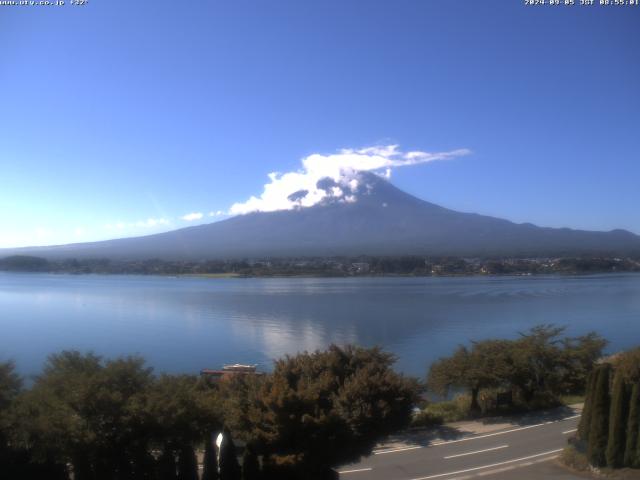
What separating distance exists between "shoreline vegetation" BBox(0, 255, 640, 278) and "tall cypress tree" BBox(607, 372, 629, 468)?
4747 centimetres

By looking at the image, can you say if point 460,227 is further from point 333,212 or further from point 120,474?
point 120,474

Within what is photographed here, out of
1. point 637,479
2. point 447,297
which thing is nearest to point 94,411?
point 637,479

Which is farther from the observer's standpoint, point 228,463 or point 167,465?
point 228,463

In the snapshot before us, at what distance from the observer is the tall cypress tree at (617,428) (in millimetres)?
5910

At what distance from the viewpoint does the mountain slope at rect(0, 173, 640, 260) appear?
8156cm

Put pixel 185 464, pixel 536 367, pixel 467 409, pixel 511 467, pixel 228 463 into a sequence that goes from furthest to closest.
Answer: pixel 536 367, pixel 467 409, pixel 511 467, pixel 228 463, pixel 185 464

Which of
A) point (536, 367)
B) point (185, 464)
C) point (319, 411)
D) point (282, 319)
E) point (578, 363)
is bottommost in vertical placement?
point (282, 319)

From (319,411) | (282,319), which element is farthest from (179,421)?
(282,319)

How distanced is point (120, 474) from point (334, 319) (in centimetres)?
1998

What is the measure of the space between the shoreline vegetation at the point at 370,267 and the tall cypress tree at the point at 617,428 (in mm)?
47474

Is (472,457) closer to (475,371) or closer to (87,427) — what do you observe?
(475,371)

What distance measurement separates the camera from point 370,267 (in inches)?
2197

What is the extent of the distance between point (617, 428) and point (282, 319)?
64.6 feet

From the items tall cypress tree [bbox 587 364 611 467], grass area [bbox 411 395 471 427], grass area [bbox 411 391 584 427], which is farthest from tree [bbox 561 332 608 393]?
tall cypress tree [bbox 587 364 611 467]
